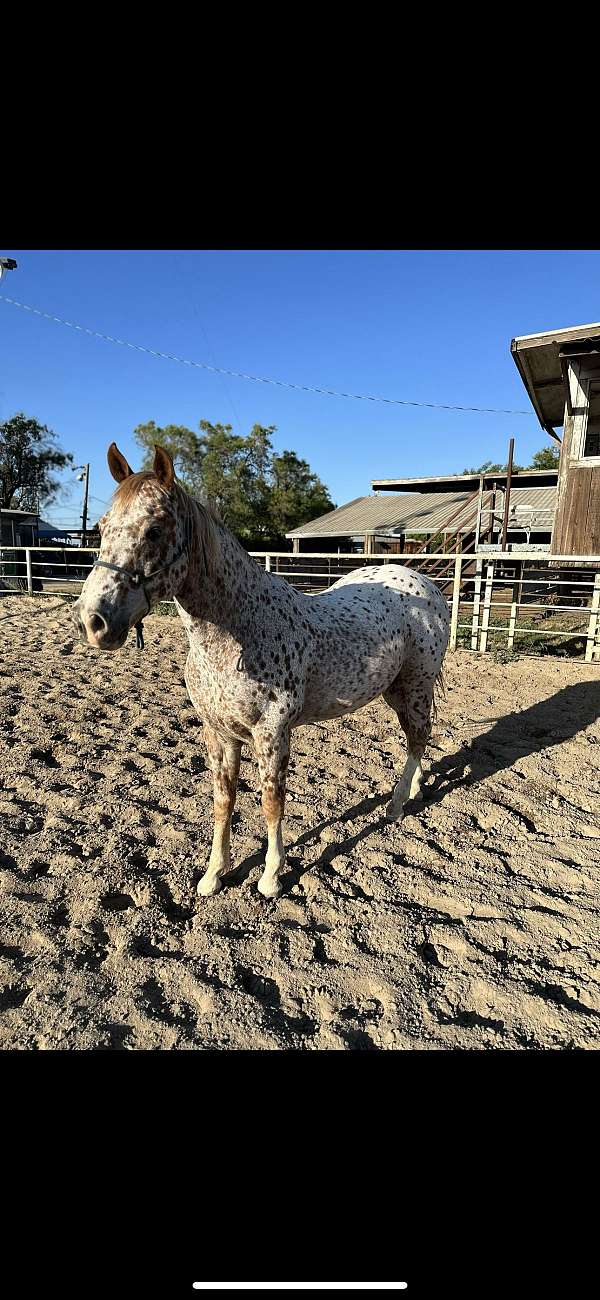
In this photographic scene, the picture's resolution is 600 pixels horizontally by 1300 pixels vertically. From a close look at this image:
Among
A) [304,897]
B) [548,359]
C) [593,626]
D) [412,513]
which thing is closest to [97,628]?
[304,897]

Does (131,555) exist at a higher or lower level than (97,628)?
higher

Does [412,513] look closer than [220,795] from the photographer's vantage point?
No

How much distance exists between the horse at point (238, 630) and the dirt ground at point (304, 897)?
0.99 feet

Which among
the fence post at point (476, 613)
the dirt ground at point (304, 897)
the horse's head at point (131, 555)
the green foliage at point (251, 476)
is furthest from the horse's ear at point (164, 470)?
the green foliage at point (251, 476)

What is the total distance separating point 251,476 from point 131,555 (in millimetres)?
35539

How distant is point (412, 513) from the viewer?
22.0 meters

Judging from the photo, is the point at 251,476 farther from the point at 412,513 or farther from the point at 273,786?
the point at 273,786

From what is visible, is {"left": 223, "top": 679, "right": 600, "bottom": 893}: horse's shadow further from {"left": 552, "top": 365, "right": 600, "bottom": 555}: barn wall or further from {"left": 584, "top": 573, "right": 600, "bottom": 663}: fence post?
{"left": 552, "top": 365, "right": 600, "bottom": 555}: barn wall

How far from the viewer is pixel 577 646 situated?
908cm

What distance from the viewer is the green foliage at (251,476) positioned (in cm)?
3334
